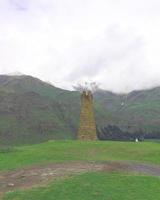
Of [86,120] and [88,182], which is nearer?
[88,182]

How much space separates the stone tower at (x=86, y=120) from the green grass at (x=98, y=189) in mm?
36011

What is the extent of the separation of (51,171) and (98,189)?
9386 mm

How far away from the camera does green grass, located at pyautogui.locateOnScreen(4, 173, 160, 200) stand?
29.7 meters

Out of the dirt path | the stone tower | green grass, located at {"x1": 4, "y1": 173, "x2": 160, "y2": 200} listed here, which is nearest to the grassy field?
green grass, located at {"x1": 4, "y1": 173, "x2": 160, "y2": 200}

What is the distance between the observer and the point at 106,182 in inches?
1313

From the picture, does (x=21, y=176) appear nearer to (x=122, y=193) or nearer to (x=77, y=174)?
(x=77, y=174)

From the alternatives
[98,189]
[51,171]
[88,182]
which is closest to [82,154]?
[51,171]

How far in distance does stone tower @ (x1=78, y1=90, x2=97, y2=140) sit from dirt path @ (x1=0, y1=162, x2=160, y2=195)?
2721 cm

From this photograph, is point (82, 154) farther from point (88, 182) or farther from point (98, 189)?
point (98, 189)

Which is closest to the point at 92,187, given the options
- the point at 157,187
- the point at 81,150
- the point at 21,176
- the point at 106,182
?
the point at 106,182

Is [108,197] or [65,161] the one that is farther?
[65,161]

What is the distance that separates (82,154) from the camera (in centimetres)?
5262

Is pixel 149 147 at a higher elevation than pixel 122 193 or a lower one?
higher

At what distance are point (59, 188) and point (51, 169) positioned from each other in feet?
29.8
